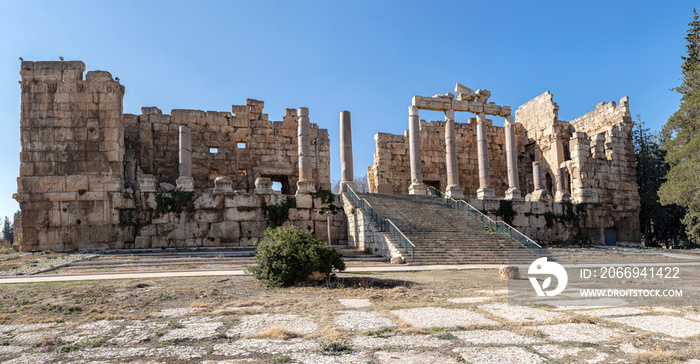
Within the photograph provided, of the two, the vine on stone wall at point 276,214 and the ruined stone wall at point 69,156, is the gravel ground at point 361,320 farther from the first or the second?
the ruined stone wall at point 69,156

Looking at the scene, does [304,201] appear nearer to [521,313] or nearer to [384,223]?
[384,223]

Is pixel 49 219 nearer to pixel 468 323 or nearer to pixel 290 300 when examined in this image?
pixel 290 300

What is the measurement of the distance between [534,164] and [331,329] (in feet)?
76.0

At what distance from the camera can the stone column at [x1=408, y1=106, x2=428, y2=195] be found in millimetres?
23359

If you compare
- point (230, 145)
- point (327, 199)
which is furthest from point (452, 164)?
point (230, 145)

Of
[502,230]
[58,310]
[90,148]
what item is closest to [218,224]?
[90,148]

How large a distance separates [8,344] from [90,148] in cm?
1641

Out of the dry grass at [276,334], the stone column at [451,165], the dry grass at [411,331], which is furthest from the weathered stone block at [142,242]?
the dry grass at [411,331]

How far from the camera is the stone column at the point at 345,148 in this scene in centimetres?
2180

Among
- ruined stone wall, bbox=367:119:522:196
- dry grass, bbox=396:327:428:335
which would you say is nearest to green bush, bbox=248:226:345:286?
dry grass, bbox=396:327:428:335

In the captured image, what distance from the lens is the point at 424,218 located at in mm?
18969

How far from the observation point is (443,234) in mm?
17203

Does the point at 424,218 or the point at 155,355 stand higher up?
the point at 424,218

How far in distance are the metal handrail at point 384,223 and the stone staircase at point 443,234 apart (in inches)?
16.5
